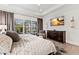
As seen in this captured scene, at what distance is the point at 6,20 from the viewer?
69.6 inches

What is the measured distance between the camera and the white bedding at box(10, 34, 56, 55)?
58.5 inches

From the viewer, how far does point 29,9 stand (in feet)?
6.33

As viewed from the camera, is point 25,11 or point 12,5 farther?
point 25,11

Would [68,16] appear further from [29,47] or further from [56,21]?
[29,47]

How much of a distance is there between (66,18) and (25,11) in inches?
51.1

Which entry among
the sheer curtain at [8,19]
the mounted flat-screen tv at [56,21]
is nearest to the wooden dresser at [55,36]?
the mounted flat-screen tv at [56,21]

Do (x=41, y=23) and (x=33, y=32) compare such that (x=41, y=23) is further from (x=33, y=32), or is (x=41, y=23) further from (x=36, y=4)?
(x=36, y=4)

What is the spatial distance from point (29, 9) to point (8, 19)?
1.68 ft

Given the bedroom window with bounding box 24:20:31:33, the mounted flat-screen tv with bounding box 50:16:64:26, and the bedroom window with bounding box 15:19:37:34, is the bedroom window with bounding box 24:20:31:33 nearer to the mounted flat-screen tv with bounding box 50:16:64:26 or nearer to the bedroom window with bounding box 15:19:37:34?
the bedroom window with bounding box 15:19:37:34

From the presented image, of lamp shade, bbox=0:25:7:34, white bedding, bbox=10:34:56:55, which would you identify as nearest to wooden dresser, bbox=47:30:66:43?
white bedding, bbox=10:34:56:55

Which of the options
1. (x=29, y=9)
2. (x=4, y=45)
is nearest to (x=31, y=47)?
(x=4, y=45)

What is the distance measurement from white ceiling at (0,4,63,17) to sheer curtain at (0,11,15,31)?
9 cm

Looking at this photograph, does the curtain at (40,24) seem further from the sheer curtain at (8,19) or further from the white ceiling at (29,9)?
the sheer curtain at (8,19)
